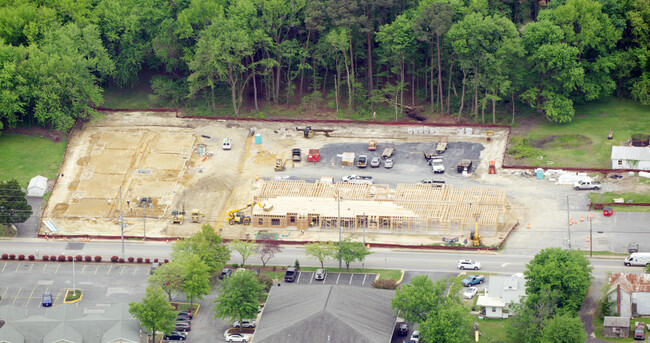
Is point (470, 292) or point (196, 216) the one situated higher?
point (196, 216)

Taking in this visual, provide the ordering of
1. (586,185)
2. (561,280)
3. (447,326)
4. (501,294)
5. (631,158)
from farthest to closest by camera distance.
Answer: (631,158) → (586,185) → (501,294) → (561,280) → (447,326)

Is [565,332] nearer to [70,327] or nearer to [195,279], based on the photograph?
[195,279]

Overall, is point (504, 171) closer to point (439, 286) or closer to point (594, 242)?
point (594, 242)

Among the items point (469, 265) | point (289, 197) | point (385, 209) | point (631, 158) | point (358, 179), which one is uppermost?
point (631, 158)

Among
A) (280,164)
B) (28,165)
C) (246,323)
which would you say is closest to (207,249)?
(246,323)

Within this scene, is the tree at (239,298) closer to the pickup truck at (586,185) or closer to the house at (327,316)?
the house at (327,316)

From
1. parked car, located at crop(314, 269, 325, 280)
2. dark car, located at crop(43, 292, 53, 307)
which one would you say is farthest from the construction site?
dark car, located at crop(43, 292, 53, 307)

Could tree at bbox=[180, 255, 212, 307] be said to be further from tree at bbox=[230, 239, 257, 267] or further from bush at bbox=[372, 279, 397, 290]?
bush at bbox=[372, 279, 397, 290]
